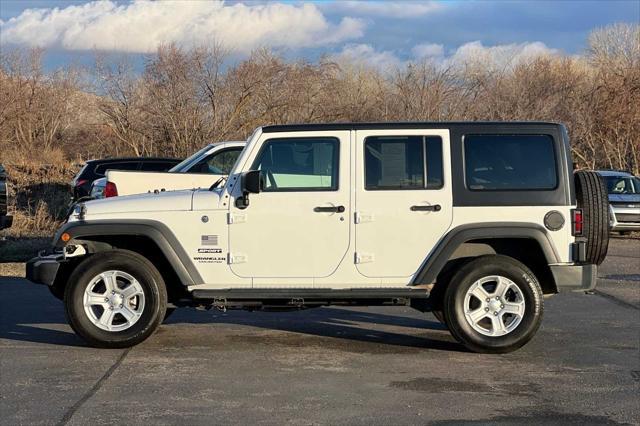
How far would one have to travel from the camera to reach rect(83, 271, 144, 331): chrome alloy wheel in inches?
318

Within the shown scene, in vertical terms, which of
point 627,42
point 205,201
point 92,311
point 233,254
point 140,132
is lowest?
point 92,311

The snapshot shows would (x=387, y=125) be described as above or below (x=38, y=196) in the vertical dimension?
below

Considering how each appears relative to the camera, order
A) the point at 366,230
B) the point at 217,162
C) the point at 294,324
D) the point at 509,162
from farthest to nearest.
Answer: the point at 217,162, the point at 294,324, the point at 509,162, the point at 366,230

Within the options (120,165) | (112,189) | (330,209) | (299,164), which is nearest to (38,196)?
(120,165)

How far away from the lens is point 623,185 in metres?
21.7

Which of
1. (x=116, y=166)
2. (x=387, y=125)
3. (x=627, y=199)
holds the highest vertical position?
(x=116, y=166)

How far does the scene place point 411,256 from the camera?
26.3 feet

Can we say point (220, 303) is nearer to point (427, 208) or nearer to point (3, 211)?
point (427, 208)

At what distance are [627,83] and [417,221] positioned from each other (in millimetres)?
24401

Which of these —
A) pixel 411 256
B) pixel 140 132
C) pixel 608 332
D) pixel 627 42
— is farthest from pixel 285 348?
pixel 627 42

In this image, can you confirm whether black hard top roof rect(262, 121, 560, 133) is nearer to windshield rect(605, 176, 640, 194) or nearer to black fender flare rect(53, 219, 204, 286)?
black fender flare rect(53, 219, 204, 286)

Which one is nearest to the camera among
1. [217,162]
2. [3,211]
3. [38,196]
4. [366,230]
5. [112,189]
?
[366,230]

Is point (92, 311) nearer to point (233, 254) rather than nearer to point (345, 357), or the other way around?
point (233, 254)

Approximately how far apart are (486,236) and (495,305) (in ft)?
2.11
